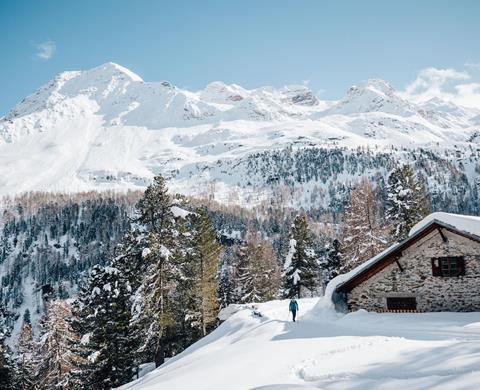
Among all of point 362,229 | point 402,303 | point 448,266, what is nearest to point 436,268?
point 448,266

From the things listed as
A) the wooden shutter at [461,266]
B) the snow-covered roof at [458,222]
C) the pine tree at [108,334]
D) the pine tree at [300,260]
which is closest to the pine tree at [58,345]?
the pine tree at [108,334]

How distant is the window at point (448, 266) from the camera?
21.9 meters

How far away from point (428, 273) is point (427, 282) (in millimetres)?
485

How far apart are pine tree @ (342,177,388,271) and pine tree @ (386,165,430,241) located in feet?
4.68

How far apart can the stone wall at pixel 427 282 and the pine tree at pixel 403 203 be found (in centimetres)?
1470

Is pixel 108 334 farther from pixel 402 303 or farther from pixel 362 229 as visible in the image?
pixel 362 229

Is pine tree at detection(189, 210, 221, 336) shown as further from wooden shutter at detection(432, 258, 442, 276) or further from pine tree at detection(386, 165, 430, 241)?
wooden shutter at detection(432, 258, 442, 276)

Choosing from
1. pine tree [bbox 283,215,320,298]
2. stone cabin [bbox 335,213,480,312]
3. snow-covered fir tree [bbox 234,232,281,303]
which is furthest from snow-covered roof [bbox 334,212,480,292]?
snow-covered fir tree [bbox 234,232,281,303]

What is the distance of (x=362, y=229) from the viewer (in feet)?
129

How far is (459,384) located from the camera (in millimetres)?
8422

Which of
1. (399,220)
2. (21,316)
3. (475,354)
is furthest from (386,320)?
(21,316)

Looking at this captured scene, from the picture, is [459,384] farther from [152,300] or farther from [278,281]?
[278,281]

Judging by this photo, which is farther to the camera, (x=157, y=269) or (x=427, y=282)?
(x=157, y=269)

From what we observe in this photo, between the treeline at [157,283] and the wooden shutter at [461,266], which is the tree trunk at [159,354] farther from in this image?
the wooden shutter at [461,266]
